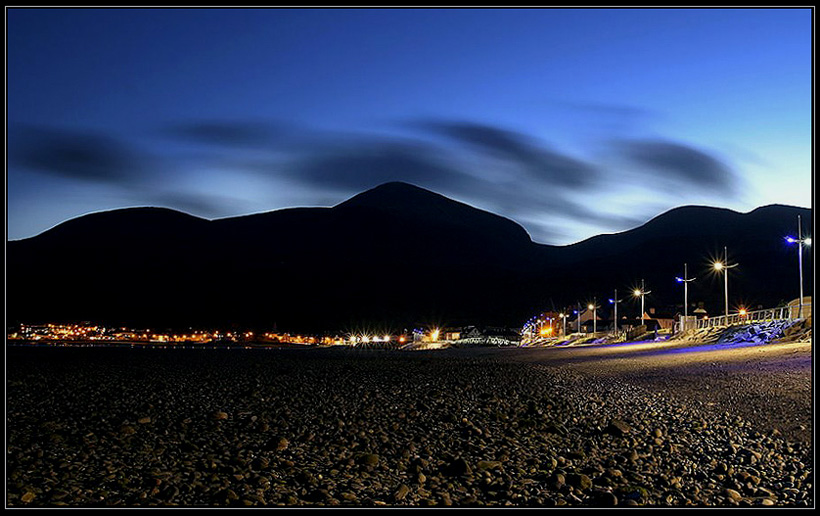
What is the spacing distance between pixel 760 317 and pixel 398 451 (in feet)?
136

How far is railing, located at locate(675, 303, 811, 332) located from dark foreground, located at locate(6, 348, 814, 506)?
83.0 ft

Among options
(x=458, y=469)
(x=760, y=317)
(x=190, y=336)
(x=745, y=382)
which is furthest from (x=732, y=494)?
(x=190, y=336)

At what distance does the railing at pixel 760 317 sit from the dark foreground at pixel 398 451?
996 inches

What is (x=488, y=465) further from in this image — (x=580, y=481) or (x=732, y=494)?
(x=732, y=494)

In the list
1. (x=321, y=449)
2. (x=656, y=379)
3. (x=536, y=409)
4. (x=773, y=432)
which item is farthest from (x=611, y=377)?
(x=321, y=449)

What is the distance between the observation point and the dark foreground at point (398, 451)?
8.60 meters

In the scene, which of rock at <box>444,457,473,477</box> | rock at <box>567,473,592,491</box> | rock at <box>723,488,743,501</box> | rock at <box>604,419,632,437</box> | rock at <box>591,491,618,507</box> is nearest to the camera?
rock at <box>591,491,618,507</box>

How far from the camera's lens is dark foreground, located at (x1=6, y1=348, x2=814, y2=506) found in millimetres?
8602

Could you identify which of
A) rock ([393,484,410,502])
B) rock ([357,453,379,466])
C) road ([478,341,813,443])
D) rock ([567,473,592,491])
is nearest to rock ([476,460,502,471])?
rock ([567,473,592,491])

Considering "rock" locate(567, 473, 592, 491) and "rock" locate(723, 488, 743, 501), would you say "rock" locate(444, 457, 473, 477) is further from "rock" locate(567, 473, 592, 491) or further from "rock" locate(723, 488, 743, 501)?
"rock" locate(723, 488, 743, 501)

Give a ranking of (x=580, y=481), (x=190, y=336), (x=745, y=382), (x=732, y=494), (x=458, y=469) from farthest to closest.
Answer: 1. (x=190, y=336)
2. (x=745, y=382)
3. (x=458, y=469)
4. (x=580, y=481)
5. (x=732, y=494)

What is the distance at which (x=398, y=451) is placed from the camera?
35.4 feet

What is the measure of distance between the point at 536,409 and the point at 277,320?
161477 mm

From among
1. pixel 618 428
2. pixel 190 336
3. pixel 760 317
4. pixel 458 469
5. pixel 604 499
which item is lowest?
pixel 190 336
